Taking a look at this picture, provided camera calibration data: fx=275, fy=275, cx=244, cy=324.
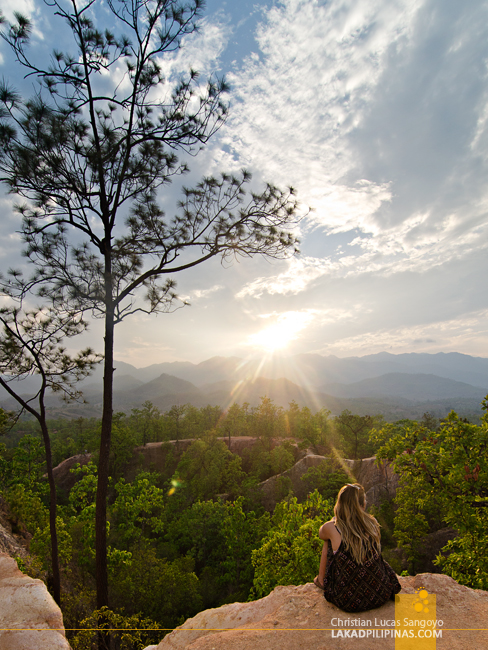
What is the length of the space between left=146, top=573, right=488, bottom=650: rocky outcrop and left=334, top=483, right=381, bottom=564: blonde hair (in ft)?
2.56

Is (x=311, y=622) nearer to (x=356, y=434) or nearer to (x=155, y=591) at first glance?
(x=155, y=591)

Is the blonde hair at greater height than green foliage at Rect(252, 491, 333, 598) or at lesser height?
greater

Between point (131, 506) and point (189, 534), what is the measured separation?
1052cm

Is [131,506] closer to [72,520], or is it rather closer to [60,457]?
[72,520]

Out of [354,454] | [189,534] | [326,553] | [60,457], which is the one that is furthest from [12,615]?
[60,457]

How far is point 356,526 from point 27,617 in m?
5.32

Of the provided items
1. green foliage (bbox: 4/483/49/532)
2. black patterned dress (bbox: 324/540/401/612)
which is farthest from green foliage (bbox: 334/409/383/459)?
black patterned dress (bbox: 324/540/401/612)

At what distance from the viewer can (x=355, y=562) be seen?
357cm

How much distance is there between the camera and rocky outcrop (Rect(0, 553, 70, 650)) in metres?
3.96

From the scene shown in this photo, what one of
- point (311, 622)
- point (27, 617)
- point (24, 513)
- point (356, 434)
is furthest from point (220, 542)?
point (311, 622)

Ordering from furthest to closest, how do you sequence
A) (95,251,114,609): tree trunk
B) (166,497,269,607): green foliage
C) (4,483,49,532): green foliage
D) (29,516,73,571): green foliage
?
(166,497,269,607): green foliage, (4,483,49,532): green foliage, (29,516,73,571): green foliage, (95,251,114,609): tree trunk

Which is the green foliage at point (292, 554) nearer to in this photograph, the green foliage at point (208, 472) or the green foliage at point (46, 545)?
the green foliage at point (46, 545)

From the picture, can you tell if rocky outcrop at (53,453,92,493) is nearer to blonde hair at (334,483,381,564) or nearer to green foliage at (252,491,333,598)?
green foliage at (252,491,333,598)

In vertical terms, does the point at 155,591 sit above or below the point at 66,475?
above
